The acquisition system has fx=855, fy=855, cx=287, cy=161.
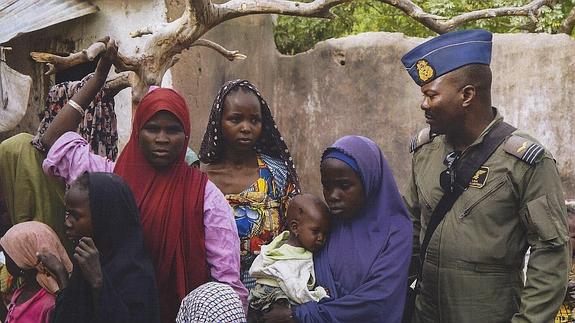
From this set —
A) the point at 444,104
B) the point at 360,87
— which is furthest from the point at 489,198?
the point at 360,87

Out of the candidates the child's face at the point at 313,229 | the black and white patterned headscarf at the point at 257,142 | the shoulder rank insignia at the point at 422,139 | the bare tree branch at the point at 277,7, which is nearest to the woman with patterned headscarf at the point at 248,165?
the black and white patterned headscarf at the point at 257,142

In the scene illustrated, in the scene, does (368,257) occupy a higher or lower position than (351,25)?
lower

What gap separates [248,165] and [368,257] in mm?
973

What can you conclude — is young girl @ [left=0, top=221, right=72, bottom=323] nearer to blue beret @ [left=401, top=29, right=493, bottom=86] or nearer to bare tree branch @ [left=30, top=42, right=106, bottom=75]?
bare tree branch @ [left=30, top=42, right=106, bottom=75]

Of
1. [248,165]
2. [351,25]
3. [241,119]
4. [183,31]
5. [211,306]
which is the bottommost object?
[211,306]

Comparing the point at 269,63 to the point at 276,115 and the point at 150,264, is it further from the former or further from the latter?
the point at 150,264

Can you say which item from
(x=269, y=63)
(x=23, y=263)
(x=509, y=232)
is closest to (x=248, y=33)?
(x=269, y=63)

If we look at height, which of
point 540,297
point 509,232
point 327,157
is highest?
point 327,157

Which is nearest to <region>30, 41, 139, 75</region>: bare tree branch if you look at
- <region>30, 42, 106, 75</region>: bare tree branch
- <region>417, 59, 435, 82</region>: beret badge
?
<region>30, 42, 106, 75</region>: bare tree branch

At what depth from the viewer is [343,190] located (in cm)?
344

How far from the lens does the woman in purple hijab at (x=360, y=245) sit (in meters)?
3.26

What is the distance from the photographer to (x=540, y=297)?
3.04m

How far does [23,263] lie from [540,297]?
7.15 feet

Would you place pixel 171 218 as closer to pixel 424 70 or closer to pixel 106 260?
pixel 106 260
